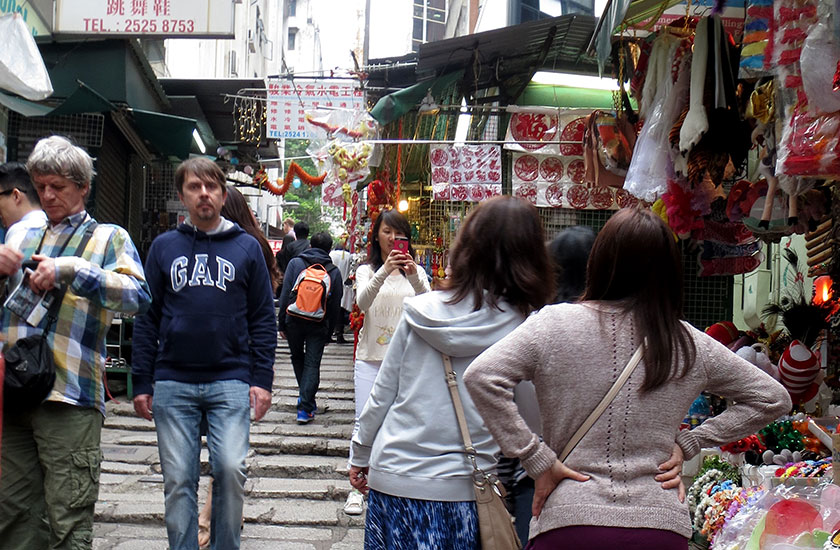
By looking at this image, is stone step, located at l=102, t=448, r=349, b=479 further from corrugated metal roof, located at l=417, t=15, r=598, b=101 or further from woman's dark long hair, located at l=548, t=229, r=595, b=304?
corrugated metal roof, located at l=417, t=15, r=598, b=101

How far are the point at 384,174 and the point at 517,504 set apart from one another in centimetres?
785

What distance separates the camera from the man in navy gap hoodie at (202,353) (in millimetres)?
3885

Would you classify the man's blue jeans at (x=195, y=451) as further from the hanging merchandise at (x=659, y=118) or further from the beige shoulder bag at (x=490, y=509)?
the hanging merchandise at (x=659, y=118)

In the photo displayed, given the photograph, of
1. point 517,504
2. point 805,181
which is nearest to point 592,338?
point 517,504

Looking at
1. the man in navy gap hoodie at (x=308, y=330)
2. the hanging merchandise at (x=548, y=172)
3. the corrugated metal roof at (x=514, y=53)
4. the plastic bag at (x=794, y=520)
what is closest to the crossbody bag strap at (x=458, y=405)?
the plastic bag at (x=794, y=520)

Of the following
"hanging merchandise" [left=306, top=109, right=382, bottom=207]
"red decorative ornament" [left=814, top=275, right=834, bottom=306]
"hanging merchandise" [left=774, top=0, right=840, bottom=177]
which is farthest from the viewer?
"hanging merchandise" [left=306, top=109, right=382, bottom=207]

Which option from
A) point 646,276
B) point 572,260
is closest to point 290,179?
point 572,260

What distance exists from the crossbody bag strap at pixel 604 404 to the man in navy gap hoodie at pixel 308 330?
235 inches

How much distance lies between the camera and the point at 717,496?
526cm

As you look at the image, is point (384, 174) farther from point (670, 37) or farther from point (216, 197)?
point (216, 197)

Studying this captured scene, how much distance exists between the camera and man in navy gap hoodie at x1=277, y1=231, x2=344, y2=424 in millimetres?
8297

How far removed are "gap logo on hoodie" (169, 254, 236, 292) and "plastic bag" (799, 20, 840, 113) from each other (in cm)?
273

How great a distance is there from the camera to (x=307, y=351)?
332 inches

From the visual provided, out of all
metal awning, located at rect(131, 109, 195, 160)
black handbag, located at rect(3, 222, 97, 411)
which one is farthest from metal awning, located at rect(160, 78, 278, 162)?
black handbag, located at rect(3, 222, 97, 411)
